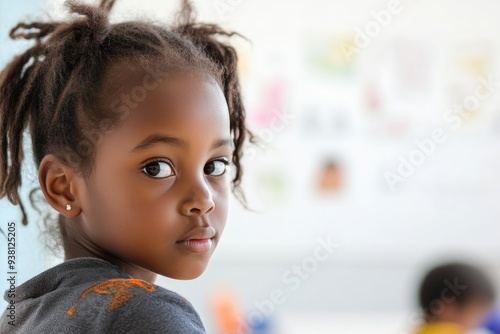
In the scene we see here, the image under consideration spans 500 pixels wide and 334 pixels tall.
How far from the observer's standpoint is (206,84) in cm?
70

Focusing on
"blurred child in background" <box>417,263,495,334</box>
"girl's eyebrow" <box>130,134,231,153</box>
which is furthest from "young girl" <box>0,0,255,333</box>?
"blurred child in background" <box>417,263,495,334</box>

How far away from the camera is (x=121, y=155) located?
64 centimetres

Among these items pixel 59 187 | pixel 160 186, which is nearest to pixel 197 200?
pixel 160 186

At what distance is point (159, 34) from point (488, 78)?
3016 mm

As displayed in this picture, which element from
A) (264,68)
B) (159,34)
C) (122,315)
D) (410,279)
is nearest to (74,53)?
(159,34)

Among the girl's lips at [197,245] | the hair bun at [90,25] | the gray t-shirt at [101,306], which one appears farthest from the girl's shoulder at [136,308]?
the hair bun at [90,25]

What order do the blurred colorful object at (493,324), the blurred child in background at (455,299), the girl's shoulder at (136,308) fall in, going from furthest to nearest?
the blurred colorful object at (493,324) → the blurred child in background at (455,299) → the girl's shoulder at (136,308)

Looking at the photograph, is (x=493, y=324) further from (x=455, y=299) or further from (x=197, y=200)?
(x=197, y=200)

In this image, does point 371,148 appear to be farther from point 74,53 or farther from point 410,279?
point 74,53

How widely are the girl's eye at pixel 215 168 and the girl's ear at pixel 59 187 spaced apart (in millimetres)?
119

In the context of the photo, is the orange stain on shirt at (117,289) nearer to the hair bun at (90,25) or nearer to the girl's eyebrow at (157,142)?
the girl's eyebrow at (157,142)

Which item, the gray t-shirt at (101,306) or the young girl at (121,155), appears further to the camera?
the young girl at (121,155)

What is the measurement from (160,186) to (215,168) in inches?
3.0

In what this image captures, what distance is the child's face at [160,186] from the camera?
0.64 meters
